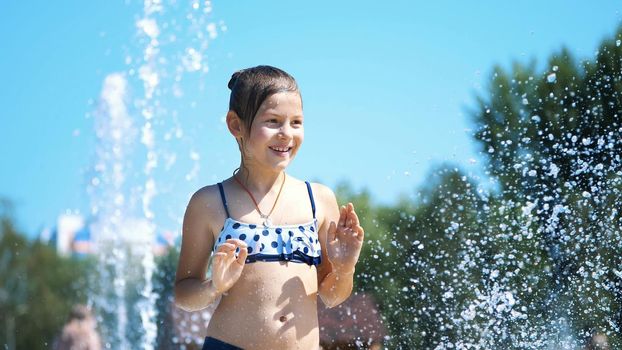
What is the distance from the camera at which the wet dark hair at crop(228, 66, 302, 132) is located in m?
3.29

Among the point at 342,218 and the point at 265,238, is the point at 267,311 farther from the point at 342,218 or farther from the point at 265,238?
the point at 342,218

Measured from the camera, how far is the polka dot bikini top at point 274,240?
319 centimetres

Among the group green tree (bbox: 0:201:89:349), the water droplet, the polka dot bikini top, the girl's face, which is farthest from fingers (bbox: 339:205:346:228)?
green tree (bbox: 0:201:89:349)

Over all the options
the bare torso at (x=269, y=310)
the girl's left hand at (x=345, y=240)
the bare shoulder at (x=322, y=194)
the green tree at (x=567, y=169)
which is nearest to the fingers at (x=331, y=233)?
the girl's left hand at (x=345, y=240)

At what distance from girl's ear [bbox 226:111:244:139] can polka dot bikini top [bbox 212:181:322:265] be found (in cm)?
29

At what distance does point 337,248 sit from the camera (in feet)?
10.5

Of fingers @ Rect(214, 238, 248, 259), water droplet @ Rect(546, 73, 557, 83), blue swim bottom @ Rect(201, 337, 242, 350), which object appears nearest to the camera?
fingers @ Rect(214, 238, 248, 259)

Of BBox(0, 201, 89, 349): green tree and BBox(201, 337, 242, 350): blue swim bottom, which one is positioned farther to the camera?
BBox(0, 201, 89, 349): green tree

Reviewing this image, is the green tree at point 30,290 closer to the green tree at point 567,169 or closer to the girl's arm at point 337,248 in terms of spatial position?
the green tree at point 567,169

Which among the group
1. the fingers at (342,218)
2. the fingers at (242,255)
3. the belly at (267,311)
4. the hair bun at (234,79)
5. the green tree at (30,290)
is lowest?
the belly at (267,311)

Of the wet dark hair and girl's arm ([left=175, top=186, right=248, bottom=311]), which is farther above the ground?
the wet dark hair

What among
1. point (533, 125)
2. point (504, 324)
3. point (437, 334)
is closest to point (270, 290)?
point (504, 324)

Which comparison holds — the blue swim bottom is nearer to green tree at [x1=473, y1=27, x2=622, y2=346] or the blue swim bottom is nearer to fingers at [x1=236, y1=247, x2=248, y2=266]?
fingers at [x1=236, y1=247, x2=248, y2=266]

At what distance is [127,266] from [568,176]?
741 centimetres
